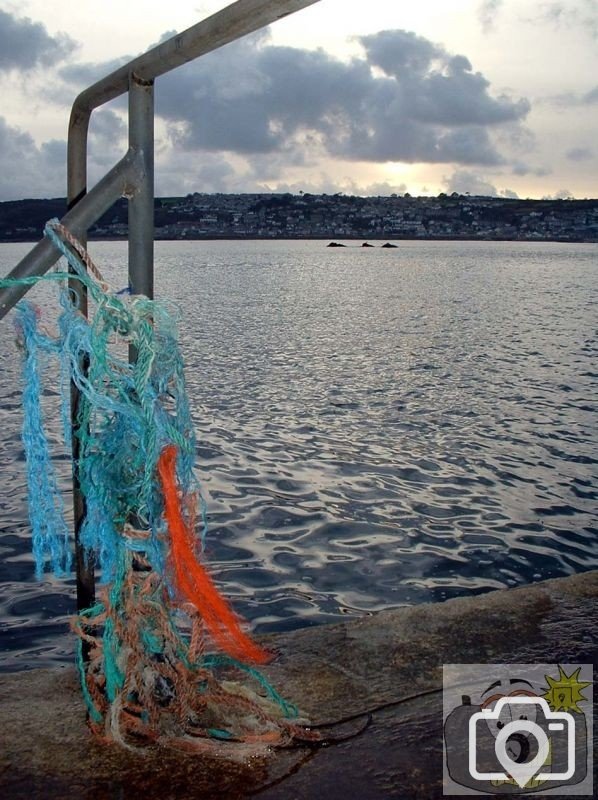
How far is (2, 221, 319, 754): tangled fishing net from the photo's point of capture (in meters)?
2.68

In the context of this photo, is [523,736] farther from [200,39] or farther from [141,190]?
[200,39]

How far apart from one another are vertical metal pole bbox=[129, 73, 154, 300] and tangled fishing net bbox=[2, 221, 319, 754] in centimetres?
15

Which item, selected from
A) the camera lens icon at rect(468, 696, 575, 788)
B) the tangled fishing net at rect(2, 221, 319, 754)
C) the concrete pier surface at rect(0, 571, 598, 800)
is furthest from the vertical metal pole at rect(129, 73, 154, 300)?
the camera lens icon at rect(468, 696, 575, 788)

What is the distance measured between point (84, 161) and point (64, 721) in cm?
228

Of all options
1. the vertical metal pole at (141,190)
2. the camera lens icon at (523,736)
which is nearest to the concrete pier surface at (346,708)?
the camera lens icon at (523,736)

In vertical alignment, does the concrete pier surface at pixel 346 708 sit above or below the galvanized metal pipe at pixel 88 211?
below

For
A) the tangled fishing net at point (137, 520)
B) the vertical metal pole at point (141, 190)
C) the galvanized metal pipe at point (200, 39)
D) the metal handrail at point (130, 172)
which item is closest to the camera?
the galvanized metal pipe at point (200, 39)

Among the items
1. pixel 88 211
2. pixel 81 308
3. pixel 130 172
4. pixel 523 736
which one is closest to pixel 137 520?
pixel 81 308

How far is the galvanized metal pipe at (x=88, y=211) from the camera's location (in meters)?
2.71

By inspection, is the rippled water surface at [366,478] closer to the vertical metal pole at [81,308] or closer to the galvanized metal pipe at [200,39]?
the vertical metal pole at [81,308]

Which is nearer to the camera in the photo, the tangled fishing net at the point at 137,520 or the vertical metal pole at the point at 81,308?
the tangled fishing net at the point at 137,520

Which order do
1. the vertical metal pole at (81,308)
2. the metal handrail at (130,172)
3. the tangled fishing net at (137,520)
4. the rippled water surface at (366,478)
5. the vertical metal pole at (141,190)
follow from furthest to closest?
the rippled water surface at (366,478) → the vertical metal pole at (81,308) → the vertical metal pole at (141,190) → the tangled fishing net at (137,520) → the metal handrail at (130,172)

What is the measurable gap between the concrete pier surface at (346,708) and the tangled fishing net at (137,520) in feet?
0.49

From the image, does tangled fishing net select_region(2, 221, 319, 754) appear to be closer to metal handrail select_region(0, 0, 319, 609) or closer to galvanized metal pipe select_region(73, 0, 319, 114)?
metal handrail select_region(0, 0, 319, 609)
